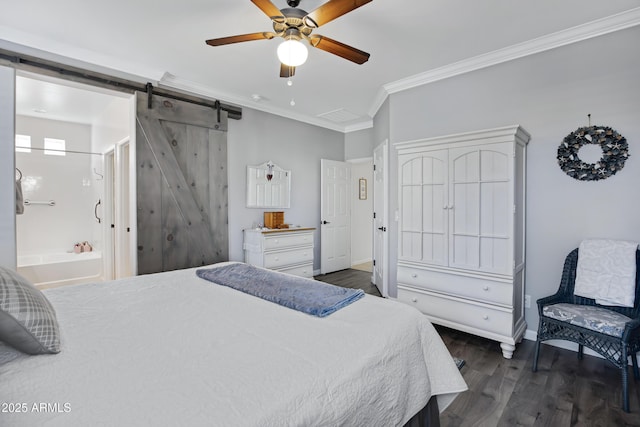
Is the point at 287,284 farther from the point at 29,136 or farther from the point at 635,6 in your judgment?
the point at 29,136

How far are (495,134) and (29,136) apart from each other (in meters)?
6.18

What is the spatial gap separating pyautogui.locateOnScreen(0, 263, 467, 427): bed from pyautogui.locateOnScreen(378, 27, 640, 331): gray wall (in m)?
1.97

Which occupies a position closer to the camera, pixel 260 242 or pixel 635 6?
pixel 635 6

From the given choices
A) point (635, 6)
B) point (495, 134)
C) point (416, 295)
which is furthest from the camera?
point (416, 295)

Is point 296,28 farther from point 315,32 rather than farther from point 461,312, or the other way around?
point 461,312

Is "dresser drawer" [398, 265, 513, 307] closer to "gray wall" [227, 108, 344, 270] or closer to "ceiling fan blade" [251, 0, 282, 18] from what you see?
"gray wall" [227, 108, 344, 270]

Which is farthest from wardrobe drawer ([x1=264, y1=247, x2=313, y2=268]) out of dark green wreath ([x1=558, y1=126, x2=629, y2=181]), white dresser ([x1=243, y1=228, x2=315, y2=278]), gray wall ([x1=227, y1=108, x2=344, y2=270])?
dark green wreath ([x1=558, y1=126, x2=629, y2=181])

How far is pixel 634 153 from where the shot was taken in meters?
2.31

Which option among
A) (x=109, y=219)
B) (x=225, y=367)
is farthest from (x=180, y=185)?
(x=225, y=367)

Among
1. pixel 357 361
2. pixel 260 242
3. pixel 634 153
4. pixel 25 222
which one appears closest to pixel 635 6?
pixel 634 153

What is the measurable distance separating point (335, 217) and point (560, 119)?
3.43 meters

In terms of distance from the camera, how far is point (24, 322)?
0.97 m

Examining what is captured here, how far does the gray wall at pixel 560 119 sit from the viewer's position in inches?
92.1

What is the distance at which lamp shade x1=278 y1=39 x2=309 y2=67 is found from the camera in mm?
1986
